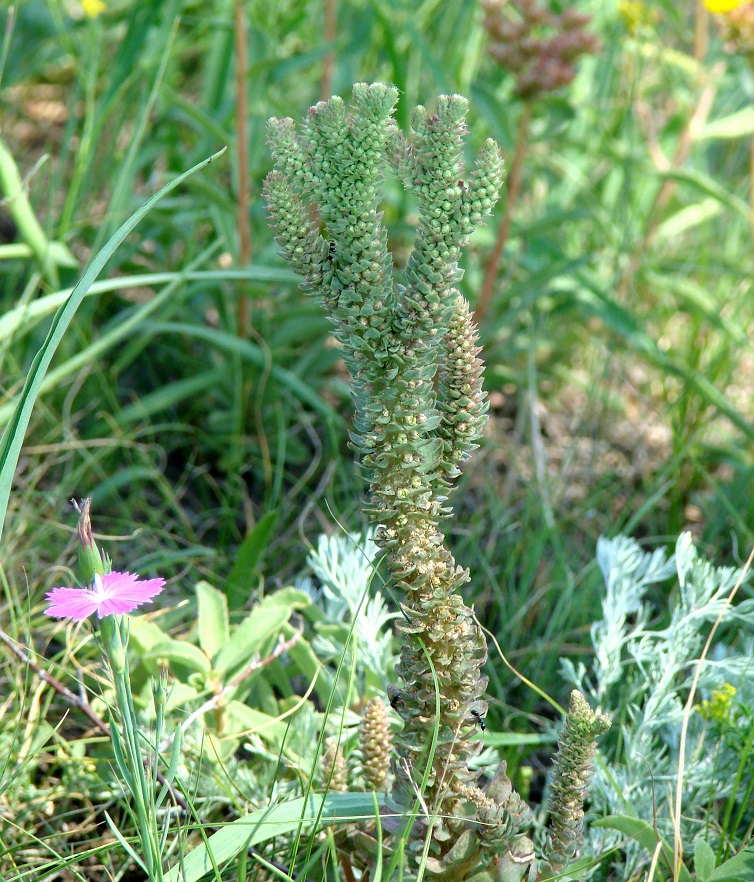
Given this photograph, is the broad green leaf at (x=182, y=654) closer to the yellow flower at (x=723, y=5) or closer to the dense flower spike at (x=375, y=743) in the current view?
the dense flower spike at (x=375, y=743)

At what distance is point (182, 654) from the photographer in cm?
131

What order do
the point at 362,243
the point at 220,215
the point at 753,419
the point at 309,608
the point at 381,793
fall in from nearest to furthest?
the point at 362,243, the point at 381,793, the point at 309,608, the point at 220,215, the point at 753,419

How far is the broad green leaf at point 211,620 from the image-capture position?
54.9 inches

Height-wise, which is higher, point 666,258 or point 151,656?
point 666,258

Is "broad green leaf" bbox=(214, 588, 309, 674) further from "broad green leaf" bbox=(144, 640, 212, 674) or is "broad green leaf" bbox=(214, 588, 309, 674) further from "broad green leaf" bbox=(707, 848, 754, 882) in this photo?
"broad green leaf" bbox=(707, 848, 754, 882)

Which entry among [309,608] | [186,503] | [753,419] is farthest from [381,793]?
[753,419]

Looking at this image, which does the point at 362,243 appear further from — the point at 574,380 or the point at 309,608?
the point at 574,380

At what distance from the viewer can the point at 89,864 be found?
52.2 inches

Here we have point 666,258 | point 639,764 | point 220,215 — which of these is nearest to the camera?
point 639,764

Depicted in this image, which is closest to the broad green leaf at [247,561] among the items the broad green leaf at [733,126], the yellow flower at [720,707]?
the yellow flower at [720,707]

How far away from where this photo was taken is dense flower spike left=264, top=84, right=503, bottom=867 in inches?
34.1

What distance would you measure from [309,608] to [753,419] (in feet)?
4.31

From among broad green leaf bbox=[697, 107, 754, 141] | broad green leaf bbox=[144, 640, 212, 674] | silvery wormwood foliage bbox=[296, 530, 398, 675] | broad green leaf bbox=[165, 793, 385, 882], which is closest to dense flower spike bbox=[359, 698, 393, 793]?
broad green leaf bbox=[165, 793, 385, 882]

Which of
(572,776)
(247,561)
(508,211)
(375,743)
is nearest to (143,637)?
(247,561)
